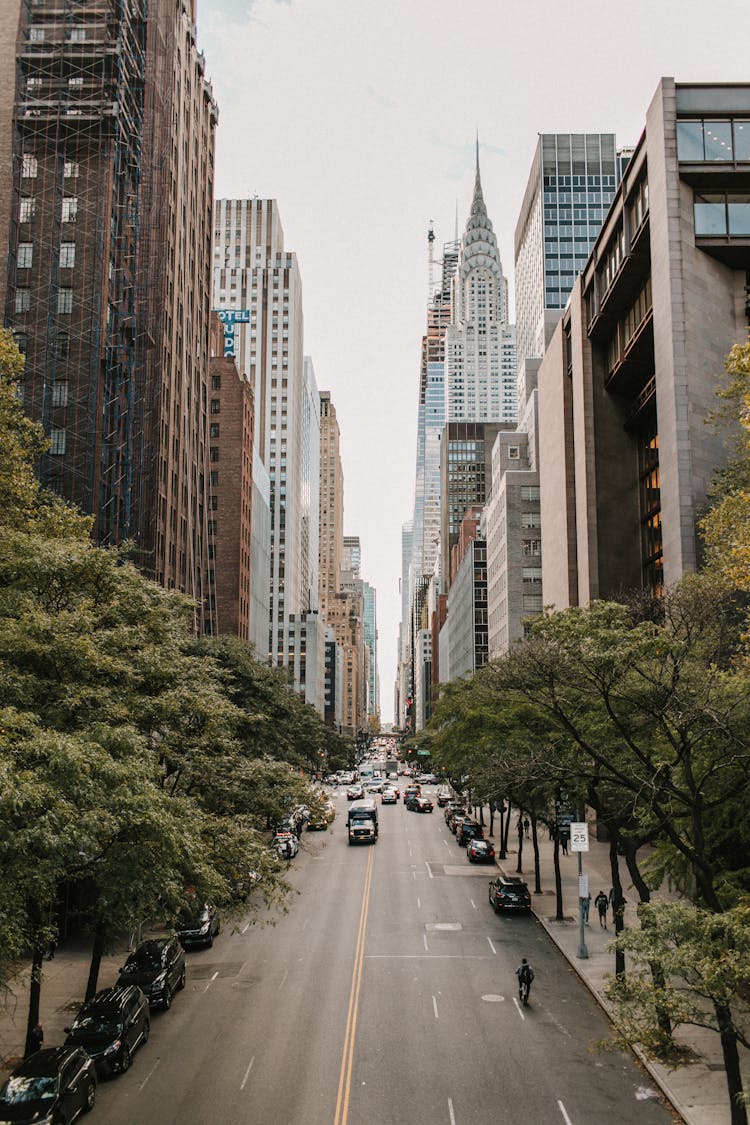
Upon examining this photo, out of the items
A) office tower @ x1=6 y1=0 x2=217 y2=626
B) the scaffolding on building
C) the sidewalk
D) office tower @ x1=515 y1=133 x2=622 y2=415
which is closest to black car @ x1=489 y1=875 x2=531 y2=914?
the sidewalk

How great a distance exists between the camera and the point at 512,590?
10244 cm

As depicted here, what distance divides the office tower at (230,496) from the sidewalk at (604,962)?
51.4 m

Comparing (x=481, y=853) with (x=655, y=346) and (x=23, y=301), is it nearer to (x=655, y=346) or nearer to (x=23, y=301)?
(x=655, y=346)

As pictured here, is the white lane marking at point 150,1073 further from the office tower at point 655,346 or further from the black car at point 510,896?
the office tower at point 655,346

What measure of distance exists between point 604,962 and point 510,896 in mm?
7621

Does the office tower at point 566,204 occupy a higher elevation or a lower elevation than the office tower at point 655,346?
higher

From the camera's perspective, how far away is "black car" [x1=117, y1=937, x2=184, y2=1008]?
2312 centimetres

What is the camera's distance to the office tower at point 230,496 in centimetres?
9856

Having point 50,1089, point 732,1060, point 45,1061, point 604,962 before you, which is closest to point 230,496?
point 604,962

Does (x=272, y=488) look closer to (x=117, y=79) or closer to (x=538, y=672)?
(x=117, y=79)

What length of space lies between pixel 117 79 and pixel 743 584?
203 feet

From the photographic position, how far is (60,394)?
197ft

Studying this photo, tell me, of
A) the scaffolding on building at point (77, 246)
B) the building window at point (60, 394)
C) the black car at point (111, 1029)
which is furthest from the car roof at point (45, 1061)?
the building window at point (60, 394)

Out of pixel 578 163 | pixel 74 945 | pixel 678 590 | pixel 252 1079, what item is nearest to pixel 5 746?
pixel 252 1079
